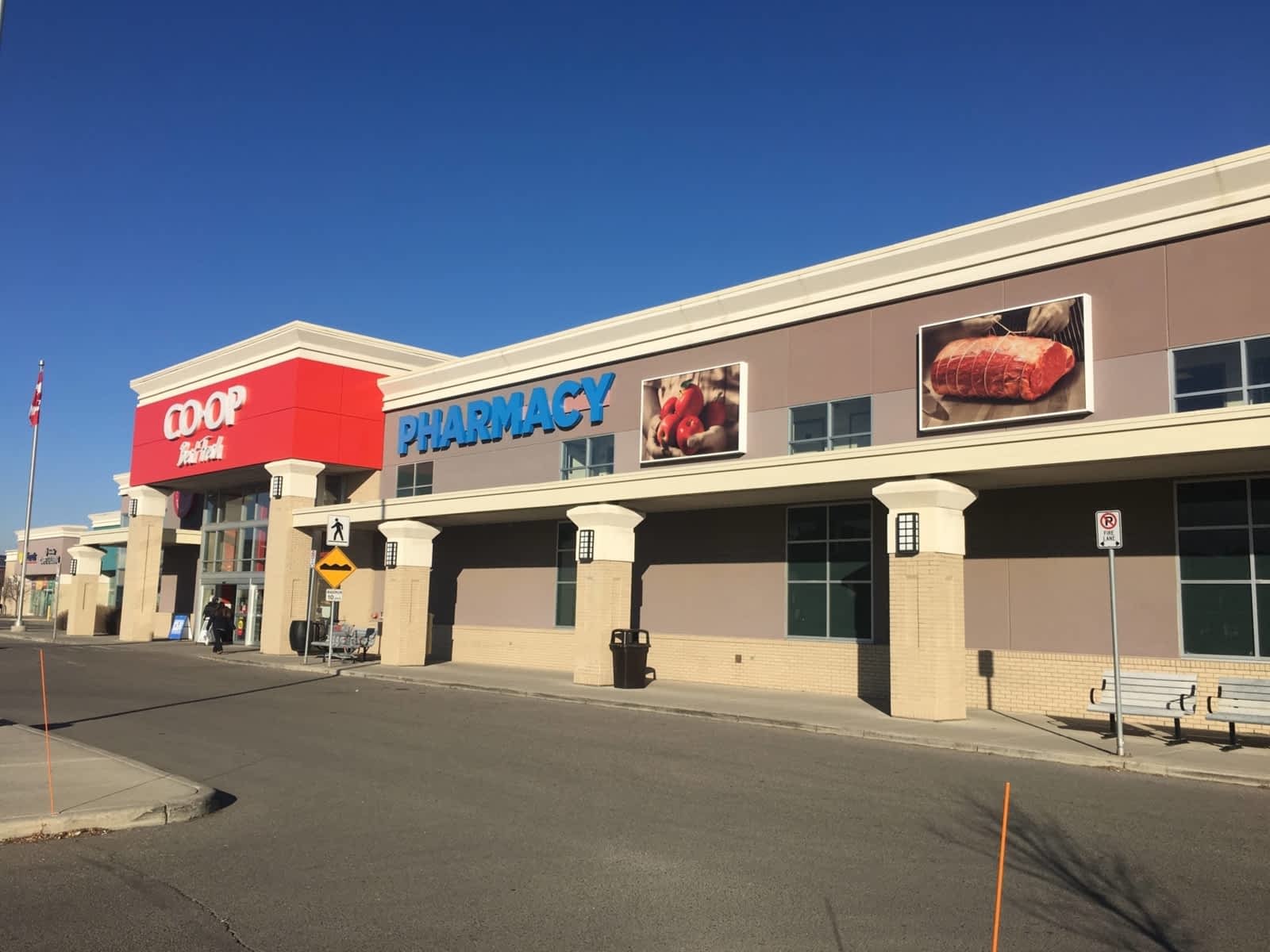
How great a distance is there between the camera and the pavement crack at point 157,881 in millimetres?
6145

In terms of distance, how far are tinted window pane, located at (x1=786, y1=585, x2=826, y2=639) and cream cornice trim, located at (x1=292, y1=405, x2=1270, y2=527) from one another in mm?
3008

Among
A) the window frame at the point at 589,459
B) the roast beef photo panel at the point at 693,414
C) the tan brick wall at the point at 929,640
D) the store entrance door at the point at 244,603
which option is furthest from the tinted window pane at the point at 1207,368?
the store entrance door at the point at 244,603

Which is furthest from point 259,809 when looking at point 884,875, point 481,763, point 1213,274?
point 1213,274

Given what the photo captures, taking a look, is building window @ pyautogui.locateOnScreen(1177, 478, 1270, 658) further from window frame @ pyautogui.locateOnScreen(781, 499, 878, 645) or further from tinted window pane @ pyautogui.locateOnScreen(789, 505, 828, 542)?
tinted window pane @ pyautogui.locateOnScreen(789, 505, 828, 542)

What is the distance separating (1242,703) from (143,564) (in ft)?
128

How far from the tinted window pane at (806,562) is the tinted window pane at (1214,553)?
7.27 m

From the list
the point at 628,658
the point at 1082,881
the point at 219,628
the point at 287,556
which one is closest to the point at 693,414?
the point at 628,658

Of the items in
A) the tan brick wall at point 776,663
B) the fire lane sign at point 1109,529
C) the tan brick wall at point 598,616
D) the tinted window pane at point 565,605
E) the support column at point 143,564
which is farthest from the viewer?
the support column at point 143,564

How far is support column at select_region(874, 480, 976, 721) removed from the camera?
17.3 metres

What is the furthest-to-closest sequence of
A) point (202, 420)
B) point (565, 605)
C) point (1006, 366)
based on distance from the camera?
1. point (202, 420)
2. point (565, 605)
3. point (1006, 366)

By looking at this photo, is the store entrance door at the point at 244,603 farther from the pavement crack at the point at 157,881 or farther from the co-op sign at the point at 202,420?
the pavement crack at the point at 157,881

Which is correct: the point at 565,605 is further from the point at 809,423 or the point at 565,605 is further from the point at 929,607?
the point at 929,607

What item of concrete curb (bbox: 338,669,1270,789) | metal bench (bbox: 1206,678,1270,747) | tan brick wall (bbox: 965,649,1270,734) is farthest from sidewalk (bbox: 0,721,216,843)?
tan brick wall (bbox: 965,649,1270,734)

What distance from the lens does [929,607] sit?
17.5 meters
